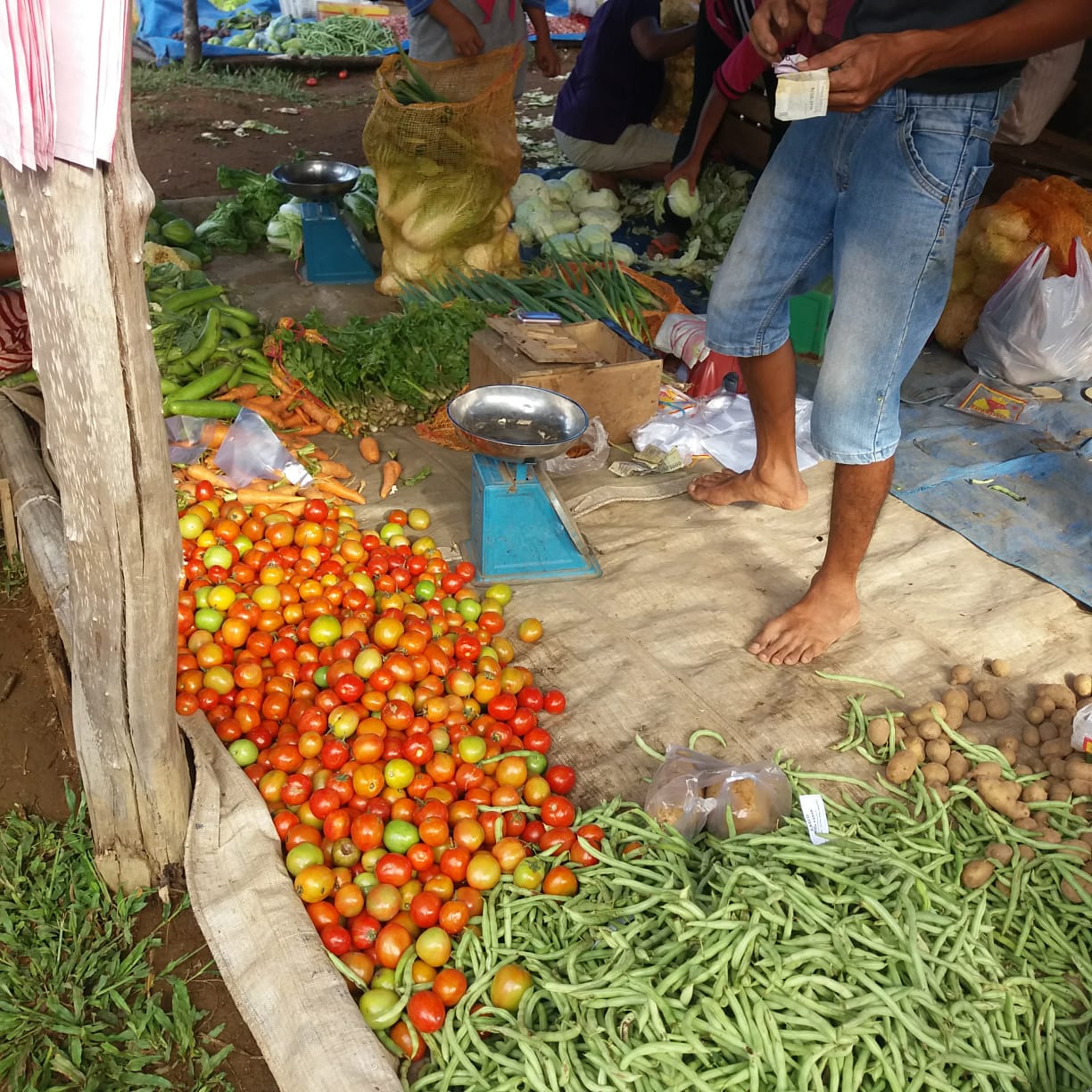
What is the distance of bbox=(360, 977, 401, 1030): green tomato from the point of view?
194 cm

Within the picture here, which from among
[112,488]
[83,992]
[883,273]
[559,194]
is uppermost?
[883,273]

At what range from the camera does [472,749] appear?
8.14ft

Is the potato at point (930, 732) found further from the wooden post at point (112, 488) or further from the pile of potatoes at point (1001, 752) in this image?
the wooden post at point (112, 488)

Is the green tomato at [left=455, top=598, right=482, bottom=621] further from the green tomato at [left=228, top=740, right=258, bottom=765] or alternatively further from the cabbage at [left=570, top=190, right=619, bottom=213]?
the cabbage at [left=570, top=190, right=619, bottom=213]

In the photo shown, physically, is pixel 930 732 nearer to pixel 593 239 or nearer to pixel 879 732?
pixel 879 732

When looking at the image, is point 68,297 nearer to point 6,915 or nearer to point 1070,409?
point 6,915

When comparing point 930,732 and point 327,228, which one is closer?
point 930,732

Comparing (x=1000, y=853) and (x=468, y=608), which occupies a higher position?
(x=1000, y=853)

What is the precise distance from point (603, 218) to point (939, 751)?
15.0 ft

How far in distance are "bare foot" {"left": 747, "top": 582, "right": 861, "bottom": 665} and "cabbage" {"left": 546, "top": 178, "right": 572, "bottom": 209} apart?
421 cm

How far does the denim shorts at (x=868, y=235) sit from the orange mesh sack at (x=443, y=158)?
2495mm

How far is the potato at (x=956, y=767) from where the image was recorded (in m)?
2.50

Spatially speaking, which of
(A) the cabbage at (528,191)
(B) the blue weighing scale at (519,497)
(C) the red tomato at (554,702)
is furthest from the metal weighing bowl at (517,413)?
(A) the cabbage at (528,191)

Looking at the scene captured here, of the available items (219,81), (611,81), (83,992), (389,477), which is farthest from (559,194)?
(219,81)
